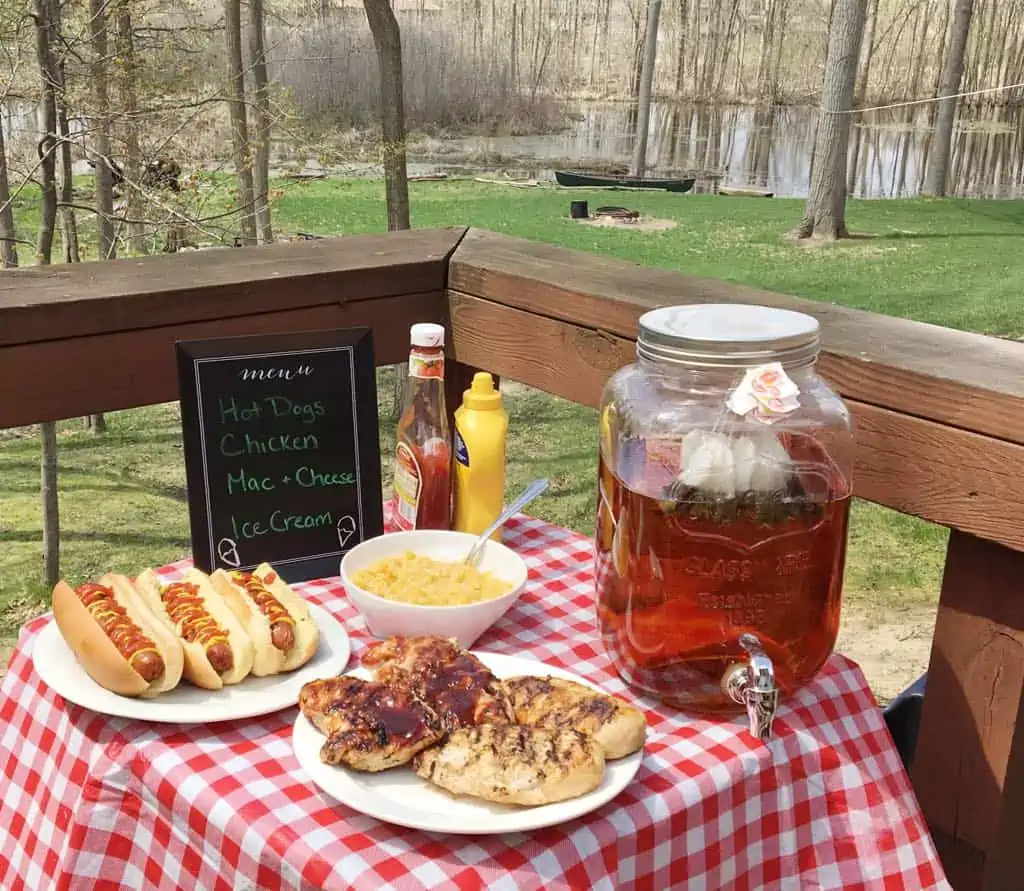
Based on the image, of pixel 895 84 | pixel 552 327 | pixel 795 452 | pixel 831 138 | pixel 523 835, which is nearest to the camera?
pixel 523 835

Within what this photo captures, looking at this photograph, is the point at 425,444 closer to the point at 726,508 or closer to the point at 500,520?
the point at 500,520

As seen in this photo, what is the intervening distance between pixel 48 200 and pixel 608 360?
4462mm

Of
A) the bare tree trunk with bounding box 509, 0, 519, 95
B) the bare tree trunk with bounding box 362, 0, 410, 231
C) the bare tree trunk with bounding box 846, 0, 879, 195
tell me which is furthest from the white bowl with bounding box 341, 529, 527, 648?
the bare tree trunk with bounding box 509, 0, 519, 95

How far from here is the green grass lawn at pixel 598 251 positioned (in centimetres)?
529

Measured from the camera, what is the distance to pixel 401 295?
66.2 inches

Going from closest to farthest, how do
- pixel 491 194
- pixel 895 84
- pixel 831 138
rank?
pixel 831 138
pixel 491 194
pixel 895 84

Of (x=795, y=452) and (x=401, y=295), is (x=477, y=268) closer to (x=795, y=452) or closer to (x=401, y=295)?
(x=401, y=295)

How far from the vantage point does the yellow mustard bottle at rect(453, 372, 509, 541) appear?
1320 millimetres

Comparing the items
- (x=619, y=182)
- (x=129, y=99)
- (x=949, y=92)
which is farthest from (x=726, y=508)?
(x=949, y=92)

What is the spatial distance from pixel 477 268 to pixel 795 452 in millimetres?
814

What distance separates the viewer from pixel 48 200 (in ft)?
17.0

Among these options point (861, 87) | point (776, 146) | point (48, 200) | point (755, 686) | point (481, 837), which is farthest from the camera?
point (776, 146)

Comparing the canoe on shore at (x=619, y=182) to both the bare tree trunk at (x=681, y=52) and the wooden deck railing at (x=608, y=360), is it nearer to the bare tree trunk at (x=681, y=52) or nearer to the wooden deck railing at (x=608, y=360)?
the bare tree trunk at (x=681, y=52)

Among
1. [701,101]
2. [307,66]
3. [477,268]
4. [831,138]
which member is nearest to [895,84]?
[701,101]
